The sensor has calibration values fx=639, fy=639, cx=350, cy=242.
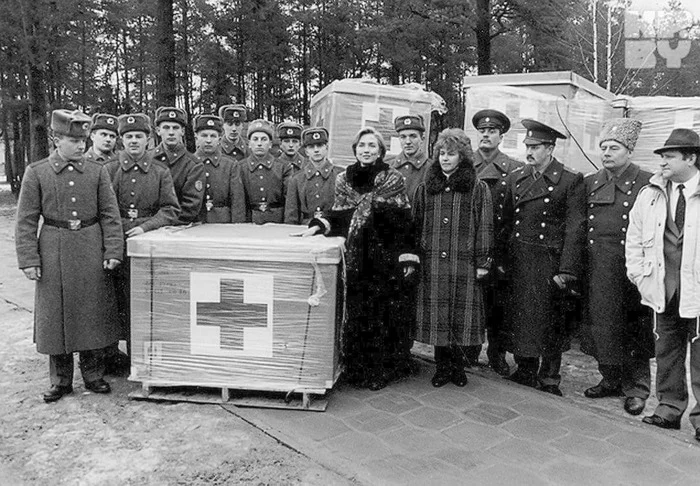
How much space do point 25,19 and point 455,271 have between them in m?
18.0

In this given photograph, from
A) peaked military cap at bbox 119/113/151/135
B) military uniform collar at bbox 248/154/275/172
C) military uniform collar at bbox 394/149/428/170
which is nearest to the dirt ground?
peaked military cap at bbox 119/113/151/135

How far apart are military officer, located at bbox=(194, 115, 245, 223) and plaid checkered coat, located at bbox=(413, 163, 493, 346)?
1980 millimetres

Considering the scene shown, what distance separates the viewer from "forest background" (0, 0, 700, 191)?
1702 cm

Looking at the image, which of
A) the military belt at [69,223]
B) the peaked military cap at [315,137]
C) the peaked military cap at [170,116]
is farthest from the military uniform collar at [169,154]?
the peaked military cap at [315,137]

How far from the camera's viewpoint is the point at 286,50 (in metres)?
24.2

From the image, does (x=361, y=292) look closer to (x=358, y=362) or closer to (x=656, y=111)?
(x=358, y=362)

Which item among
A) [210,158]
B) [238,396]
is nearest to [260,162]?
[210,158]

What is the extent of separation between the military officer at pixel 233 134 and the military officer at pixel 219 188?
0.95m

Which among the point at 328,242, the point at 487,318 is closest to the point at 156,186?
the point at 328,242

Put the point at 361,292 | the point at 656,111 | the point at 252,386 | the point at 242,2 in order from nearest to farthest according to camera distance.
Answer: the point at 252,386
the point at 361,292
the point at 656,111
the point at 242,2

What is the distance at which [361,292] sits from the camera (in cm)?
443

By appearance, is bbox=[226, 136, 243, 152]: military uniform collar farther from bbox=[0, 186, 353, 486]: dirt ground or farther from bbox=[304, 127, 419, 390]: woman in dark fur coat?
bbox=[0, 186, 353, 486]: dirt ground

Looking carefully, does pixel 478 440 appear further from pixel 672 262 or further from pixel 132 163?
pixel 132 163

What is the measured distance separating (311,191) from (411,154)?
3.08 ft
